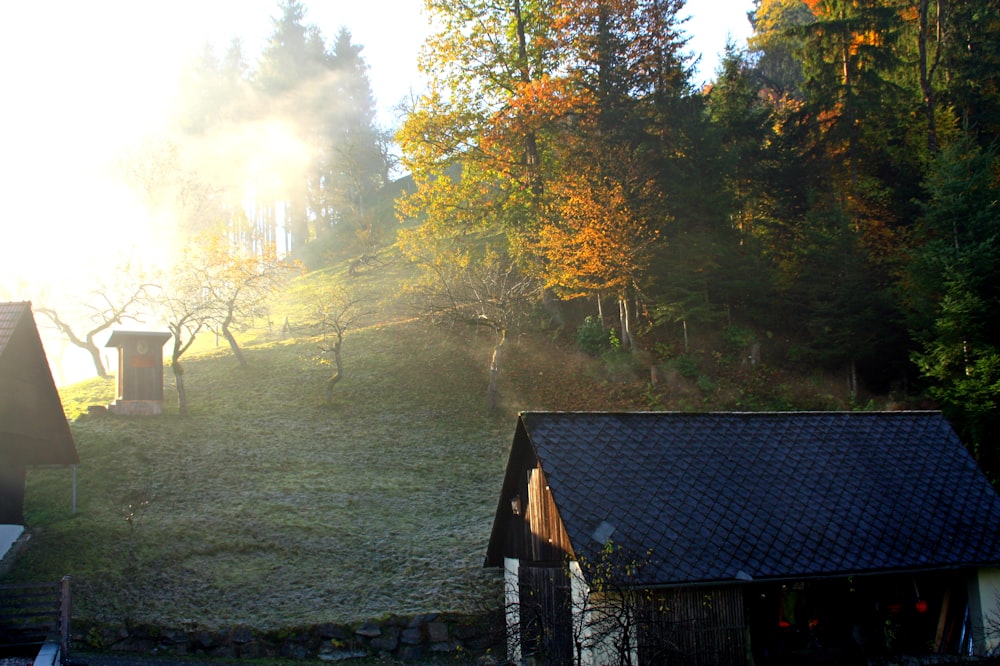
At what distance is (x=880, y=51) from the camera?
3070cm

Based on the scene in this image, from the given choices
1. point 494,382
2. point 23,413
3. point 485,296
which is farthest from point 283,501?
point 485,296

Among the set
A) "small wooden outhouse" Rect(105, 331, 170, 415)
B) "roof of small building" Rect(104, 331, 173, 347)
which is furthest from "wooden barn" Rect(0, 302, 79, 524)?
"roof of small building" Rect(104, 331, 173, 347)

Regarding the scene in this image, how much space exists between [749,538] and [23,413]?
15.6 meters

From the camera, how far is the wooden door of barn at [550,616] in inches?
512

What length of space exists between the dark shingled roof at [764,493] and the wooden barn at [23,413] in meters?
11.0

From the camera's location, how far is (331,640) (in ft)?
48.3

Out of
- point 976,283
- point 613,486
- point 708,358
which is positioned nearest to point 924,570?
point 613,486

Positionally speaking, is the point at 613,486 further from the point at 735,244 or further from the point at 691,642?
the point at 735,244

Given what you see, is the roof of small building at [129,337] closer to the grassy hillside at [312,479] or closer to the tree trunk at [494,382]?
the grassy hillside at [312,479]

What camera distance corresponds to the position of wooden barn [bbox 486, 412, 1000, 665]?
40.1ft

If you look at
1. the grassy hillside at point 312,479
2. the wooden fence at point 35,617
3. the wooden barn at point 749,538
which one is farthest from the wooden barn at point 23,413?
the wooden barn at point 749,538

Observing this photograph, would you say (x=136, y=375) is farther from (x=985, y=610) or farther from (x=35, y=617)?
(x=985, y=610)

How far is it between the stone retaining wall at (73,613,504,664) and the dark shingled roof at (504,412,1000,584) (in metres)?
3.50

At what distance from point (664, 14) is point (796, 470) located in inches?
858
